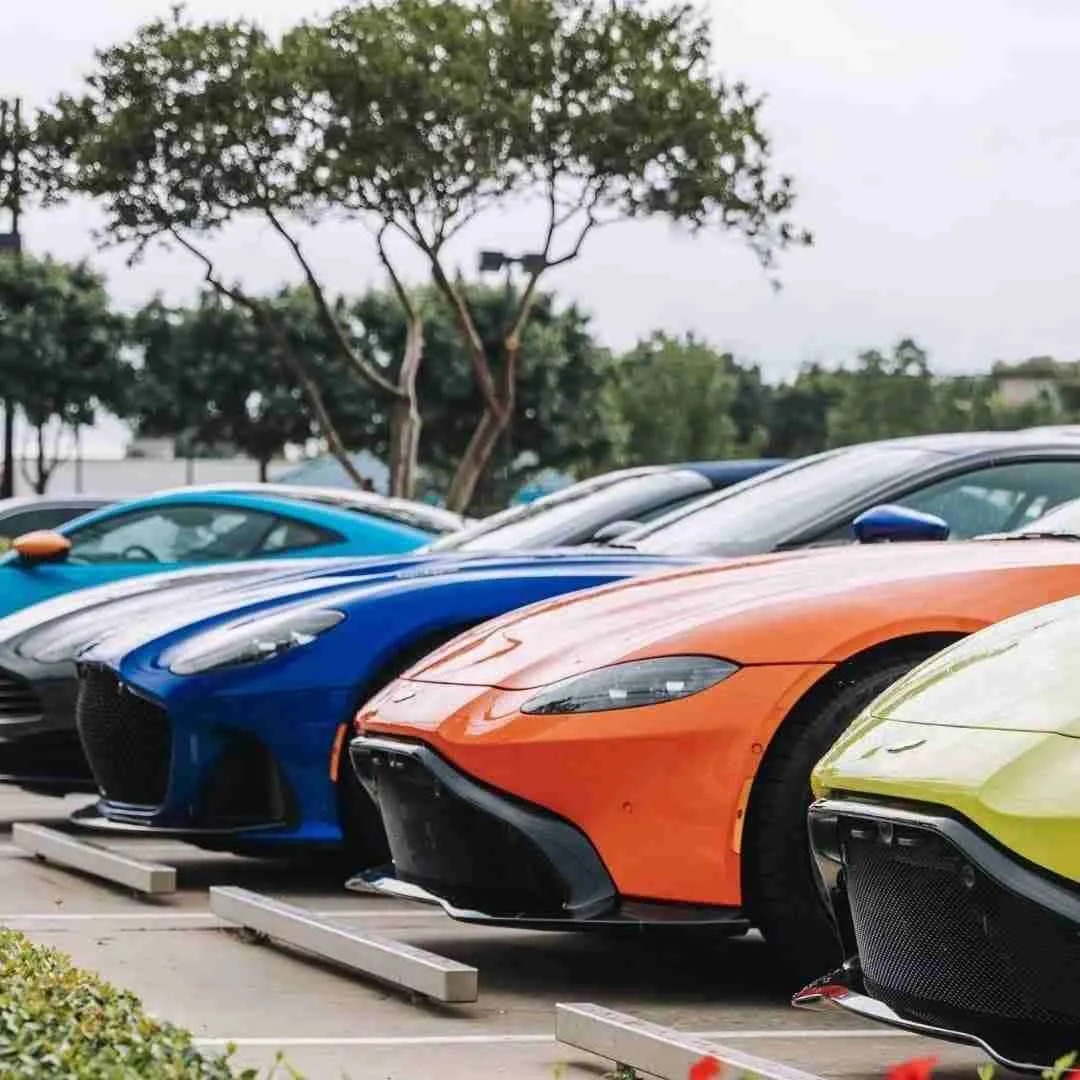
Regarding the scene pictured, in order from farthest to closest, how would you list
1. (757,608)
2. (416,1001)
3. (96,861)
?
(96,861)
(416,1001)
(757,608)

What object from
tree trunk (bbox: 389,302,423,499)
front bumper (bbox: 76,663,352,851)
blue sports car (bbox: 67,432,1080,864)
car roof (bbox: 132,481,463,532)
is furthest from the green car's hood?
tree trunk (bbox: 389,302,423,499)

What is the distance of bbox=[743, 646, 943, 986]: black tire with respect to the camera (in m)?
5.47

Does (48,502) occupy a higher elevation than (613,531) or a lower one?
lower

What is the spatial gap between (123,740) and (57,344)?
52.7m

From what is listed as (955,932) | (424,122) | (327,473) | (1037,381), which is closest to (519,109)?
(424,122)

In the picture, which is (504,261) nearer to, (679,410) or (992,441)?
(992,441)

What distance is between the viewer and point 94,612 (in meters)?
9.22

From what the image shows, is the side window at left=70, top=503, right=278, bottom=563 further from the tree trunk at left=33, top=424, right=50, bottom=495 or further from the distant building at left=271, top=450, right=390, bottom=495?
the distant building at left=271, top=450, right=390, bottom=495

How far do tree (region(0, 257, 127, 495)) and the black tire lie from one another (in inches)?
2141

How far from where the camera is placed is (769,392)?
134 metres

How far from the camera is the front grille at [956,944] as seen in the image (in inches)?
156

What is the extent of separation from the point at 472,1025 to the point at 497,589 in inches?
71.9

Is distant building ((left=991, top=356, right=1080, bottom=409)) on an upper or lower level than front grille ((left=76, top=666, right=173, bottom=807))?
upper

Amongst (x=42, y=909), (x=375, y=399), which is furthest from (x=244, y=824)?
(x=375, y=399)
